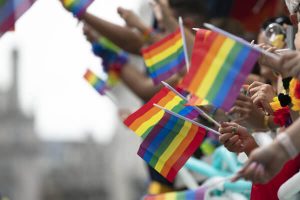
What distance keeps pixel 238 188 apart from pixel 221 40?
4.40 ft

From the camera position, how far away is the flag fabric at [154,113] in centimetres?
348

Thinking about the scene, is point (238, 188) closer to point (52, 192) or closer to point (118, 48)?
point (118, 48)

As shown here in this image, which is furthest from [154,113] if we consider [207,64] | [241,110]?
[207,64]

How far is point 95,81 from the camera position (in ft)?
16.5

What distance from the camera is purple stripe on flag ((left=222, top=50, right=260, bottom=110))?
2.87 meters

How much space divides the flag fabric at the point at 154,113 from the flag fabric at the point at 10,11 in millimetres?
677

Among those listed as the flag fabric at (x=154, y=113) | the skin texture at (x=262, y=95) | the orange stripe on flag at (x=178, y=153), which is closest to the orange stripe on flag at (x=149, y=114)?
the flag fabric at (x=154, y=113)

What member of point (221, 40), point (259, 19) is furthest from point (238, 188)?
point (259, 19)

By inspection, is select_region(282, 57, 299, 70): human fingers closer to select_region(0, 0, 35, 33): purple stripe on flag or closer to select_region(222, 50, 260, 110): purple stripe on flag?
select_region(222, 50, 260, 110): purple stripe on flag

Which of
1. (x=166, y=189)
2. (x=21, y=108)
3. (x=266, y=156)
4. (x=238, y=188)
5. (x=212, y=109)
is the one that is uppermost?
(x=266, y=156)

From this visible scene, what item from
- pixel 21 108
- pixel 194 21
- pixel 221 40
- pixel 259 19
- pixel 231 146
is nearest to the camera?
pixel 221 40

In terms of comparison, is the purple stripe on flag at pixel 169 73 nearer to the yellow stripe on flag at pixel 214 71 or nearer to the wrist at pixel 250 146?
the wrist at pixel 250 146

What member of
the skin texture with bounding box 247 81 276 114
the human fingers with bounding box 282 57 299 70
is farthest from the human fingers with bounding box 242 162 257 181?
the skin texture with bounding box 247 81 276 114

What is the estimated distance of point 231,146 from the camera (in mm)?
3244
